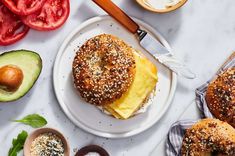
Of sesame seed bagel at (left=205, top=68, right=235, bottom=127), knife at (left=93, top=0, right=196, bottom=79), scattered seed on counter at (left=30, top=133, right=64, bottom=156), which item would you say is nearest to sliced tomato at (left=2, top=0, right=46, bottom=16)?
knife at (left=93, top=0, right=196, bottom=79)

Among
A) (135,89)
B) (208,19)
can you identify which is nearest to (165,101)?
(135,89)

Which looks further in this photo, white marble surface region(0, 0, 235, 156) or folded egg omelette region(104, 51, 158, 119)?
white marble surface region(0, 0, 235, 156)

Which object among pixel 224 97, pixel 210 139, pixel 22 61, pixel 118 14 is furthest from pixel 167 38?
pixel 22 61

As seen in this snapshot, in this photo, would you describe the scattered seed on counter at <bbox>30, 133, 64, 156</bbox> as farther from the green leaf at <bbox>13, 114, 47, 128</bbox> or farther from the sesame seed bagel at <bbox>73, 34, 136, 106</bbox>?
the sesame seed bagel at <bbox>73, 34, 136, 106</bbox>

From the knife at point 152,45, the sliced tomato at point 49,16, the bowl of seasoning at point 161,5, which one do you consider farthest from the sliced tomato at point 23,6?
the bowl of seasoning at point 161,5

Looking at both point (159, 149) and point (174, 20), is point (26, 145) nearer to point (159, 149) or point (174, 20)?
point (159, 149)

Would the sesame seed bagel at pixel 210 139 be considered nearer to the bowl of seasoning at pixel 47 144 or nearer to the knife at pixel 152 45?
the knife at pixel 152 45

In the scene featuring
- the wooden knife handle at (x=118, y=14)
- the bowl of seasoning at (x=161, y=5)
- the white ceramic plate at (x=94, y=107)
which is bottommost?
the white ceramic plate at (x=94, y=107)

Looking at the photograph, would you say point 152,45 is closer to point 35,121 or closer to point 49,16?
point 49,16
